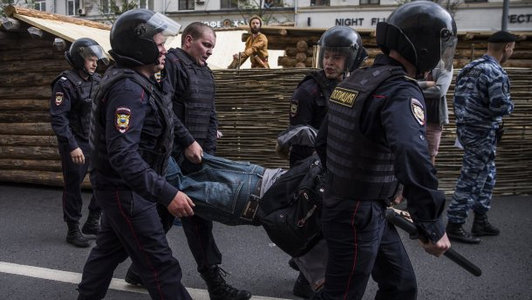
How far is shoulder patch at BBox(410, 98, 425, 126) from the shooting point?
2.17 metres

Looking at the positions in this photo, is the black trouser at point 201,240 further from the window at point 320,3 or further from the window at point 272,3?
the window at point 272,3

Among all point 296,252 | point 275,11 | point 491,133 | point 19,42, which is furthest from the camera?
point 275,11

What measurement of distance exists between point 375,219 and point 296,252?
1.94 feet

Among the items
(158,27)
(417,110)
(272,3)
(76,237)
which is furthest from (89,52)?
(272,3)

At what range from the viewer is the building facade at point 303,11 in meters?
24.8

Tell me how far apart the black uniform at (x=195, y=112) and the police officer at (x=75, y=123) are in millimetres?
1369

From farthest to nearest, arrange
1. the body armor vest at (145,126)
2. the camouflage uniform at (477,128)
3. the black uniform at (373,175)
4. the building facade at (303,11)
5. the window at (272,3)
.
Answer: the window at (272,3) → the building facade at (303,11) → the camouflage uniform at (477,128) → the body armor vest at (145,126) → the black uniform at (373,175)

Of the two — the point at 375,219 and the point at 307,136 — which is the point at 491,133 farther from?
the point at 375,219

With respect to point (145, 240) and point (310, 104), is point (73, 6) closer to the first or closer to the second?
point (310, 104)

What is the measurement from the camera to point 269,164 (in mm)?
7137

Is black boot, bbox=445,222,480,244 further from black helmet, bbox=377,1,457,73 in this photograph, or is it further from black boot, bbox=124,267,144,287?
black helmet, bbox=377,1,457,73

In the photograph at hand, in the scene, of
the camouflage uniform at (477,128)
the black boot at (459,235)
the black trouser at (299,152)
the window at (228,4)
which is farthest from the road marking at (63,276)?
the window at (228,4)

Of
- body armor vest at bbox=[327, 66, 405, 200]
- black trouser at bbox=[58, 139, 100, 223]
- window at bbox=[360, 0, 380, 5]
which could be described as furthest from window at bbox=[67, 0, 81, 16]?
body armor vest at bbox=[327, 66, 405, 200]

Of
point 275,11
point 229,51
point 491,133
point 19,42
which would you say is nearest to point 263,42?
point 229,51
